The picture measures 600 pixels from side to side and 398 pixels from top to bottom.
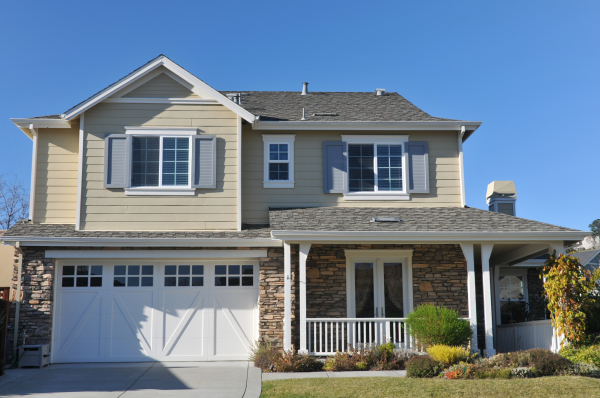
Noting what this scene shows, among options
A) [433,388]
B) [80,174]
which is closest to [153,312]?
[80,174]

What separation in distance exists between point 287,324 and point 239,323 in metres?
1.52

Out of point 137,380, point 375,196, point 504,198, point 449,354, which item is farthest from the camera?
point 504,198

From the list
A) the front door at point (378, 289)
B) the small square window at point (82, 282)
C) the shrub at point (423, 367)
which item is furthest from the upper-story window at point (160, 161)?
the shrub at point (423, 367)

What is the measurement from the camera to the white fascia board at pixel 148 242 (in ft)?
40.2

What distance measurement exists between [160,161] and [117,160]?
97 cm

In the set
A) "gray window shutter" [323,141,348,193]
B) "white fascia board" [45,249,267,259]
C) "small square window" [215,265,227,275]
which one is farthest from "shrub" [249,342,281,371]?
"gray window shutter" [323,141,348,193]

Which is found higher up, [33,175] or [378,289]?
[33,175]

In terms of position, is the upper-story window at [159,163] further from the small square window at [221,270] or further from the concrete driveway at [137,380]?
the concrete driveway at [137,380]

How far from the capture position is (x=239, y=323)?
12.9m

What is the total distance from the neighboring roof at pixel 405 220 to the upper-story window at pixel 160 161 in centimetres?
194

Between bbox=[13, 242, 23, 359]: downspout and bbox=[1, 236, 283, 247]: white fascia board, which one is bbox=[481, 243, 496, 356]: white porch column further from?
bbox=[13, 242, 23, 359]: downspout

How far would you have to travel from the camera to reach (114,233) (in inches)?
507

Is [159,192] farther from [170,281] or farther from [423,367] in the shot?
[423,367]

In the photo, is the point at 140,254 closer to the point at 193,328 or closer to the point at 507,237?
the point at 193,328
